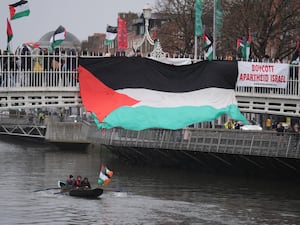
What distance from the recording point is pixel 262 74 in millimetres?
59781

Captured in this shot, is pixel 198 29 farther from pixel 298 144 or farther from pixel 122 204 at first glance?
pixel 122 204

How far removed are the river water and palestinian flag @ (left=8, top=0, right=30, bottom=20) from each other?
896cm

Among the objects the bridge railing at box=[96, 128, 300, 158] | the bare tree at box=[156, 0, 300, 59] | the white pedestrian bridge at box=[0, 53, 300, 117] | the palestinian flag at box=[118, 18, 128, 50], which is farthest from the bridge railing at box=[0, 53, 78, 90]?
the bare tree at box=[156, 0, 300, 59]

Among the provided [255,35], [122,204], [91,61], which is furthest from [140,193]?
[255,35]

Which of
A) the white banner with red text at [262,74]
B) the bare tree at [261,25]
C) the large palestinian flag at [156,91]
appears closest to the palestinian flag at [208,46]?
the white banner with red text at [262,74]

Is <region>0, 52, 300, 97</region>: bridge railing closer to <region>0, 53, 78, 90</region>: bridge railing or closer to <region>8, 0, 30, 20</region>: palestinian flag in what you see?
<region>0, 53, 78, 90</region>: bridge railing

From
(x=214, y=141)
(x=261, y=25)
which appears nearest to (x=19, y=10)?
(x=214, y=141)

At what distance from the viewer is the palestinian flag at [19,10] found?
57375 mm

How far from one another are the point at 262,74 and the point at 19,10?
12259 mm

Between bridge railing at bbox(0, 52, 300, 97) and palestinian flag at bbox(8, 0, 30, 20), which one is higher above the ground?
palestinian flag at bbox(8, 0, 30, 20)

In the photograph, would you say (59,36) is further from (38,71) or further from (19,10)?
(38,71)

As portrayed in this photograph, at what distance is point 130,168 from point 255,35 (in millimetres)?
14504

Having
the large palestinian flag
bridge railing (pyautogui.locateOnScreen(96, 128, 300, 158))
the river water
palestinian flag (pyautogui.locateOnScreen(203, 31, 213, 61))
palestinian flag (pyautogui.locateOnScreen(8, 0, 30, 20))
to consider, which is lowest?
the river water

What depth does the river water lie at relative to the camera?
5419cm
